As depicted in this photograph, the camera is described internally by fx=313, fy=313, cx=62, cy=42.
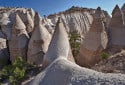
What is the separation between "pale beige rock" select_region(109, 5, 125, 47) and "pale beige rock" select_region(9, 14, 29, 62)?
7.58m

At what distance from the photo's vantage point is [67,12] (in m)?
Answer: 46.0

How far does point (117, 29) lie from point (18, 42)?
28.0 ft

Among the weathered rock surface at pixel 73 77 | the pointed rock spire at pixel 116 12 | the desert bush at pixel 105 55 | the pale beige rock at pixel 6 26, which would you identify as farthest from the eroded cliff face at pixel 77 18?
the weathered rock surface at pixel 73 77

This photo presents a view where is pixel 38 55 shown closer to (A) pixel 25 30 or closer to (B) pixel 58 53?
(A) pixel 25 30

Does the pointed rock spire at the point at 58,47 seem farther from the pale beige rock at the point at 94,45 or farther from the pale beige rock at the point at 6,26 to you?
the pale beige rock at the point at 6,26

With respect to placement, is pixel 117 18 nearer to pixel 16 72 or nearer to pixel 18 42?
pixel 16 72

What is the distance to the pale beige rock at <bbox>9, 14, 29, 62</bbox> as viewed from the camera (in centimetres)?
2461

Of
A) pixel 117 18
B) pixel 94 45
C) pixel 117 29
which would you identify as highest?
pixel 117 18

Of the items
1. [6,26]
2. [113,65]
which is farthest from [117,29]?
[6,26]

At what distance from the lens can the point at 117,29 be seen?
65.2 feet

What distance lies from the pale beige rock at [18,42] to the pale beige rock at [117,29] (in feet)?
24.9

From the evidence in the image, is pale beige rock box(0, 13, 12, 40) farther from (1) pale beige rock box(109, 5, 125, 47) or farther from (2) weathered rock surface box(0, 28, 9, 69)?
(1) pale beige rock box(109, 5, 125, 47)

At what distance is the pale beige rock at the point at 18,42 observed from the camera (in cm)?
2461

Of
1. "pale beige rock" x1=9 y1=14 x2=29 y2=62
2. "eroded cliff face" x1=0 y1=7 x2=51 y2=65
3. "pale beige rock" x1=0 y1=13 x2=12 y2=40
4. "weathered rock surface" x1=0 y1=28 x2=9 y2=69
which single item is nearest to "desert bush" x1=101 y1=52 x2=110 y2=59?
"eroded cliff face" x1=0 y1=7 x2=51 y2=65
